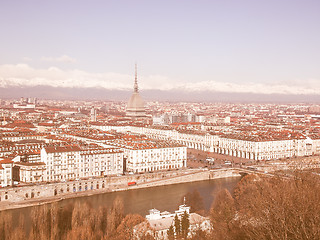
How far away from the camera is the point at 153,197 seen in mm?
16469

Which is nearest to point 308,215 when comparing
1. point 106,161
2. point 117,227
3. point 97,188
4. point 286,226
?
point 286,226

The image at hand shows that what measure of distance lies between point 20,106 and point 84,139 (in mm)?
50702

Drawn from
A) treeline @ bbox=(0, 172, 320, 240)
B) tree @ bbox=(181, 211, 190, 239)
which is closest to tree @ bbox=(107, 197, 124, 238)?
treeline @ bbox=(0, 172, 320, 240)

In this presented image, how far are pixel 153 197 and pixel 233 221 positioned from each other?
6.24 meters

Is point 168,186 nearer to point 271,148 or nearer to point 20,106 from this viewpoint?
point 271,148

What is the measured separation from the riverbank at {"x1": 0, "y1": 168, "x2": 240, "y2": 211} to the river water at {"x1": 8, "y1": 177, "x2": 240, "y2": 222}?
28 centimetres

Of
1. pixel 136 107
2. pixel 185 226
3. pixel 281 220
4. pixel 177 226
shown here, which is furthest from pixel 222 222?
pixel 136 107

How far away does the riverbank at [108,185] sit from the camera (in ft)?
49.7

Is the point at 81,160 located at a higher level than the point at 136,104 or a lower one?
Answer: lower

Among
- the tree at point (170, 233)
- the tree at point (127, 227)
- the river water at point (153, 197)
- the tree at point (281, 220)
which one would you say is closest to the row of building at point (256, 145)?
the river water at point (153, 197)

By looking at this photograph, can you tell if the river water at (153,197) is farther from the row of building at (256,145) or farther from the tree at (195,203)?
the row of building at (256,145)

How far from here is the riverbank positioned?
15148 millimetres

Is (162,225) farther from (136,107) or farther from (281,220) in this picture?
(136,107)

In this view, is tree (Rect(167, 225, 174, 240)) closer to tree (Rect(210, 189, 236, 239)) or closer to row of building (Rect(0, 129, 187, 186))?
tree (Rect(210, 189, 236, 239))
